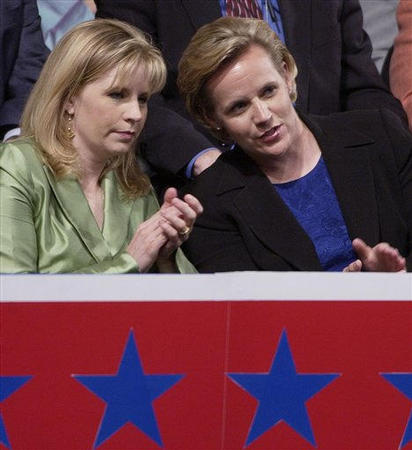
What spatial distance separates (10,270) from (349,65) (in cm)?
122

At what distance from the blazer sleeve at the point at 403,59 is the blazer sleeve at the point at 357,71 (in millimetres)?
66

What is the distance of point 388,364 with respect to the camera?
1504 millimetres

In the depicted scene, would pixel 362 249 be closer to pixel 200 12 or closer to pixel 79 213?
pixel 79 213

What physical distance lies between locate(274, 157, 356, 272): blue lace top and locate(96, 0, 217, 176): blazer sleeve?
0.80ft

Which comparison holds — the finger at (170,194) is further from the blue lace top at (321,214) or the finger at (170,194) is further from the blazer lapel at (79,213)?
the blue lace top at (321,214)

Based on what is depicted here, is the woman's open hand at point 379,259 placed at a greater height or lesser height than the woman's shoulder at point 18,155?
lesser

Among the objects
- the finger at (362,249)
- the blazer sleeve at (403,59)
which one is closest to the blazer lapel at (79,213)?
the finger at (362,249)

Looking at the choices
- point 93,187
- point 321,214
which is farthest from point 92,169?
point 321,214

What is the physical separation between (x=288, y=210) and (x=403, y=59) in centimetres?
79

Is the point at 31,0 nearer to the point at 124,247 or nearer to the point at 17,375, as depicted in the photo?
the point at 124,247

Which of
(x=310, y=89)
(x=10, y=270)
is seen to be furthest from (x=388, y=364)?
(x=310, y=89)

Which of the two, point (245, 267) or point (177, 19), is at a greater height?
point (177, 19)

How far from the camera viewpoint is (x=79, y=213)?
1893mm

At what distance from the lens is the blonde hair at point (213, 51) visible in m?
2.06
